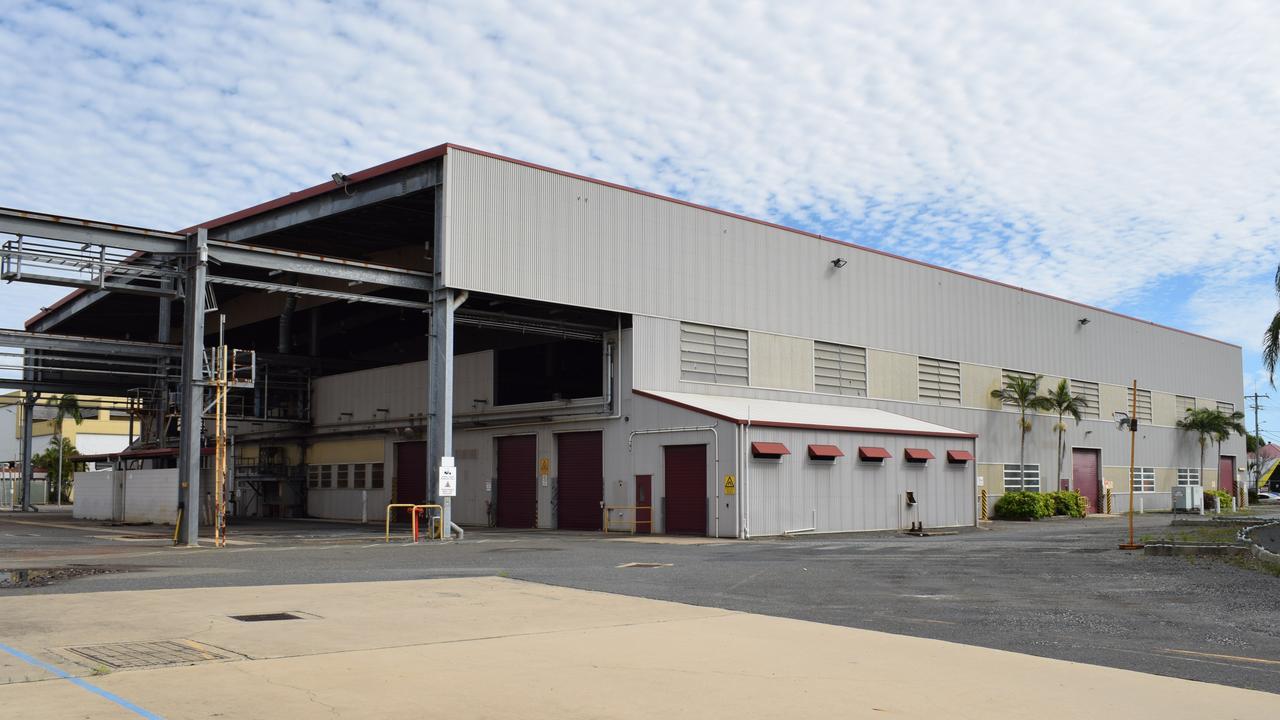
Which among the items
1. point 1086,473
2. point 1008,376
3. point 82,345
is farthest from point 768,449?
point 1086,473

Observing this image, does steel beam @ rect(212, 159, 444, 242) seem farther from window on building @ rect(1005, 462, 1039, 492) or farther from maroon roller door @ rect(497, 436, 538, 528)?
window on building @ rect(1005, 462, 1039, 492)

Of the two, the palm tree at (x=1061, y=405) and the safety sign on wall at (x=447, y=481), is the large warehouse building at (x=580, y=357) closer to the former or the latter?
the palm tree at (x=1061, y=405)

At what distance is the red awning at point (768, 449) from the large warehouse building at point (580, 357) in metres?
0.13

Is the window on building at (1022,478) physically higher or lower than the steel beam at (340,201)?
lower

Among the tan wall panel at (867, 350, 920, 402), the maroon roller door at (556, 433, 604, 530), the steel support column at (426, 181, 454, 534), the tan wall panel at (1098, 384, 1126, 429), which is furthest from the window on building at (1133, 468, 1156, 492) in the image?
the steel support column at (426, 181, 454, 534)

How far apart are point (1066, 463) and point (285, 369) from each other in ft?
120

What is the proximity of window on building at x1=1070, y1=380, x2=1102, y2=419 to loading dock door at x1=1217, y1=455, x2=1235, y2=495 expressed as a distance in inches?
629

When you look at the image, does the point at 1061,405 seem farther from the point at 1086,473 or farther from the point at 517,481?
the point at 517,481

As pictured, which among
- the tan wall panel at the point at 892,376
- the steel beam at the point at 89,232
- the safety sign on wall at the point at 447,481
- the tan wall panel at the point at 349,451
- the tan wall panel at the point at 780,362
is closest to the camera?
the steel beam at the point at 89,232

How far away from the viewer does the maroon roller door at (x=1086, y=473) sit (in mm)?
53125

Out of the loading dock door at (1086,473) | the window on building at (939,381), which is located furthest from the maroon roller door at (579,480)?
the loading dock door at (1086,473)

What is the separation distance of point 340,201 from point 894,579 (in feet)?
69.3

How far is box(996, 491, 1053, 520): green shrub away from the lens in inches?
1820

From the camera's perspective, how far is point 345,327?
4881 cm
